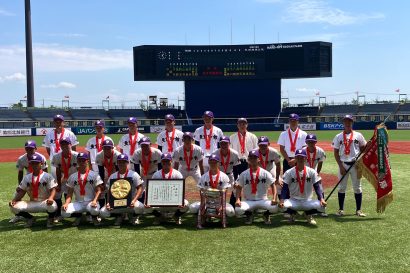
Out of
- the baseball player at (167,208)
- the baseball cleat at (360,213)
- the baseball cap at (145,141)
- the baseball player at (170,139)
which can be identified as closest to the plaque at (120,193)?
the baseball player at (167,208)

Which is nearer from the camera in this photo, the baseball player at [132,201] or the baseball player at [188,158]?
the baseball player at [132,201]

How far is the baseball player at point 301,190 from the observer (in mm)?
7521

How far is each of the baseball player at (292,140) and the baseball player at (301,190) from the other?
34.8 inches

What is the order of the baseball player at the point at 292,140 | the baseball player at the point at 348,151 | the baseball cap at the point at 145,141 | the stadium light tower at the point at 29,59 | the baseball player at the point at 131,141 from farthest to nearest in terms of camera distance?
1. the stadium light tower at the point at 29,59
2. the baseball player at the point at 131,141
3. the baseball player at the point at 292,140
4. the baseball player at the point at 348,151
5. the baseball cap at the point at 145,141

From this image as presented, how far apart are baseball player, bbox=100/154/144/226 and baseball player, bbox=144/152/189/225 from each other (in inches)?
9.1

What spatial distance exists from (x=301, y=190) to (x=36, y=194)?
17.3 ft

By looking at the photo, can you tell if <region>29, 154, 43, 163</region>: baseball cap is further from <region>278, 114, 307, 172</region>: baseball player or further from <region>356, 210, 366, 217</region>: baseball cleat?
<region>356, 210, 366, 217</region>: baseball cleat

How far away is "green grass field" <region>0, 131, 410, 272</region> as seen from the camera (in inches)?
210

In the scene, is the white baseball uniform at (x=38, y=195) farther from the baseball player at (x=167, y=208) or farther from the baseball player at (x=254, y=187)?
the baseball player at (x=254, y=187)

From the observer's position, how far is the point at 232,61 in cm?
4278

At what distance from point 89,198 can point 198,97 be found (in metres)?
39.1

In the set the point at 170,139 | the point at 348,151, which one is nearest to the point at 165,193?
the point at 170,139

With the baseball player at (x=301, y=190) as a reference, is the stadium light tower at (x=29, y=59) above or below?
above

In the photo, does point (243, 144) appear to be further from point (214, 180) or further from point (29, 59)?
point (29, 59)
